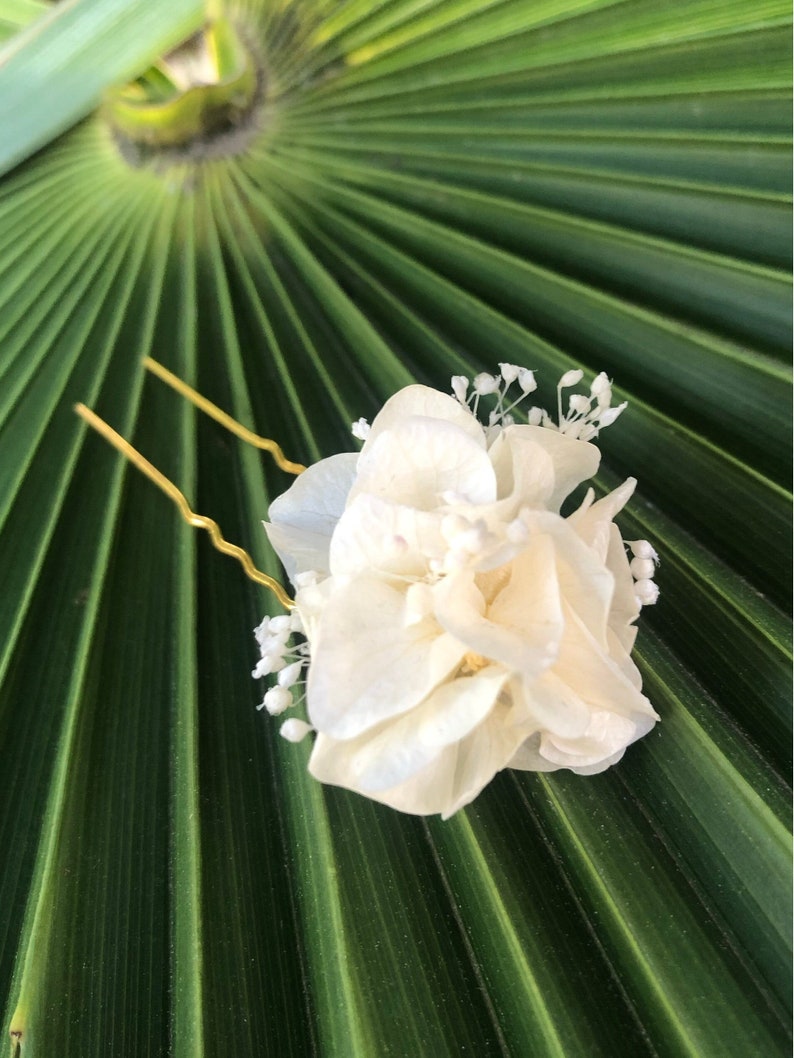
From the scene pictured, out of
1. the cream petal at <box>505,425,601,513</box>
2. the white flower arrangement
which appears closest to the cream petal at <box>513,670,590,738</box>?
the white flower arrangement

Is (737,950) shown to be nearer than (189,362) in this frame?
Yes

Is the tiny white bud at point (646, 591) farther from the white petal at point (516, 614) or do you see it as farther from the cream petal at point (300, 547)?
the cream petal at point (300, 547)

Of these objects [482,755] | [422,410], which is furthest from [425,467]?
[482,755]

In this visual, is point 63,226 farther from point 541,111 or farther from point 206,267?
point 541,111

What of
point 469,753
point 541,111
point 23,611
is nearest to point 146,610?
point 23,611

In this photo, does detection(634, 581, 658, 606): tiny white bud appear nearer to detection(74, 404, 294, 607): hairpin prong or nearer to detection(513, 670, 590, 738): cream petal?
detection(513, 670, 590, 738): cream petal

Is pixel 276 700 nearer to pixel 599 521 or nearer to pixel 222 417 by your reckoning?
pixel 599 521
